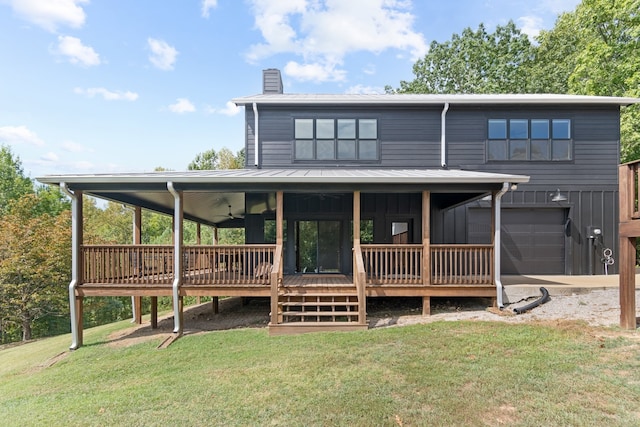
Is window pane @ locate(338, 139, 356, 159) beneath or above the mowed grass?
above

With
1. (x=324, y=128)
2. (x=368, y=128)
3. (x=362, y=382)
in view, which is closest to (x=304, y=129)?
(x=324, y=128)

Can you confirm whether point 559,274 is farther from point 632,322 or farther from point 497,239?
point 632,322

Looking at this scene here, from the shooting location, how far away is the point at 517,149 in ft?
35.8

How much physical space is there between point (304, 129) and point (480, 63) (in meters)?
18.8

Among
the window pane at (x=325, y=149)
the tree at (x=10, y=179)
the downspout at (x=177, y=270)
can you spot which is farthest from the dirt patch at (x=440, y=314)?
the tree at (x=10, y=179)

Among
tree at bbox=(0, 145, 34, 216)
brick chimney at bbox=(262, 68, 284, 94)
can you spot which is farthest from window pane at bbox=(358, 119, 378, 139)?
tree at bbox=(0, 145, 34, 216)

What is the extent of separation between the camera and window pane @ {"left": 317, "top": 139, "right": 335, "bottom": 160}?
36.1 feet

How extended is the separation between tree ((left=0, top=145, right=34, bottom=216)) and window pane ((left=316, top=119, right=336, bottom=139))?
2480 cm

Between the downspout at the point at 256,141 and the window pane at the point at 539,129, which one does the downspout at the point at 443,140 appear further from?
the downspout at the point at 256,141

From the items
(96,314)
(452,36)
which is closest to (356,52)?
(452,36)

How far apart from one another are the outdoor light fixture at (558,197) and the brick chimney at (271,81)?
386 inches

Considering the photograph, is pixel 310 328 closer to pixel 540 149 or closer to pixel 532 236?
pixel 532 236

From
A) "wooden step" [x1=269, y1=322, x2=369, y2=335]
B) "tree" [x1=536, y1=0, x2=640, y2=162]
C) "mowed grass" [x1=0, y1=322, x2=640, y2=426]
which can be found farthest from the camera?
"tree" [x1=536, y1=0, x2=640, y2=162]

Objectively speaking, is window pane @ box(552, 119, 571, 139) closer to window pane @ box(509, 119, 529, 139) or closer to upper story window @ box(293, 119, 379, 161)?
→ window pane @ box(509, 119, 529, 139)
